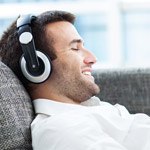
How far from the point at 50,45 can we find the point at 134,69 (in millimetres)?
522

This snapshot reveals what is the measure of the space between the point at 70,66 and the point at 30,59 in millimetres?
165

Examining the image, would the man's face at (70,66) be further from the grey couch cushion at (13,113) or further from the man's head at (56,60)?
the grey couch cushion at (13,113)

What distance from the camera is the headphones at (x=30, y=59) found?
1115mm

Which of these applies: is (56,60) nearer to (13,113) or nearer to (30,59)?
(30,59)

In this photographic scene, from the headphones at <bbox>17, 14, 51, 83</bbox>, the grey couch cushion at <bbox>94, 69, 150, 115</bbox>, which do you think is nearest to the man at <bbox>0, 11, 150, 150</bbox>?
the headphones at <bbox>17, 14, 51, 83</bbox>

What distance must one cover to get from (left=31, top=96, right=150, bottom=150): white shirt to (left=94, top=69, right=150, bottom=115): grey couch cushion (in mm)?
295

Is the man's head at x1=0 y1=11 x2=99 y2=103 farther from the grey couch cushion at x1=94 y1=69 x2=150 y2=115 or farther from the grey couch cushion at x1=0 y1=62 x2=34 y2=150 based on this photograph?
the grey couch cushion at x1=94 y1=69 x2=150 y2=115

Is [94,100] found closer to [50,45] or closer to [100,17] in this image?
[50,45]

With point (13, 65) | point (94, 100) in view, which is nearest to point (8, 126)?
point (13, 65)

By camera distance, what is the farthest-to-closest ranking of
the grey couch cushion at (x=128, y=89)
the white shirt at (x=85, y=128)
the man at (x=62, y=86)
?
the grey couch cushion at (x=128, y=89), the man at (x=62, y=86), the white shirt at (x=85, y=128)

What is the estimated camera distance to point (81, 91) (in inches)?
48.2

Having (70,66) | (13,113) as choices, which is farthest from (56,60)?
(13,113)

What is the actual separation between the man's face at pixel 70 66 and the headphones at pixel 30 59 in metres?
0.08

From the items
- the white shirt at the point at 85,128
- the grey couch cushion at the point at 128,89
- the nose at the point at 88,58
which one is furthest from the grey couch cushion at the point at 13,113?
the grey couch cushion at the point at 128,89
